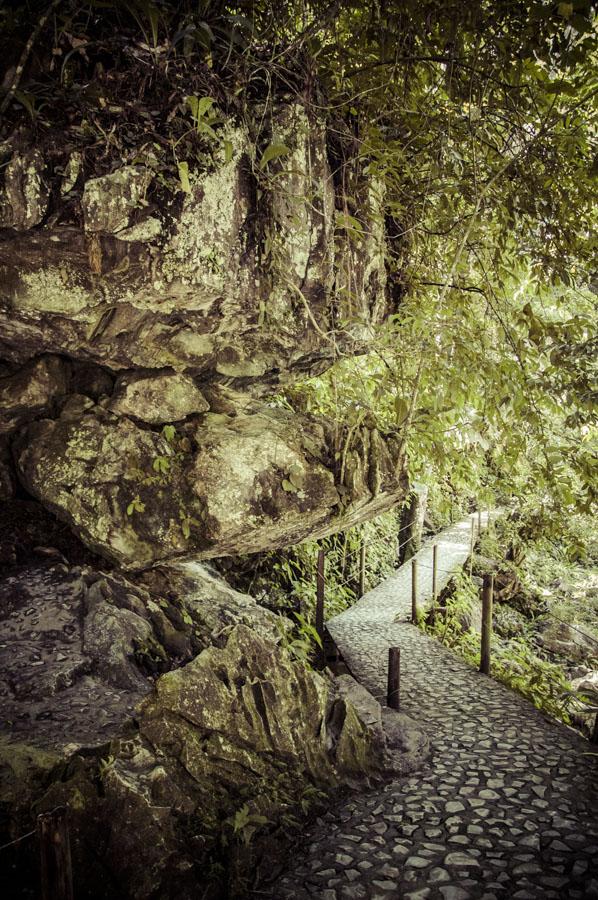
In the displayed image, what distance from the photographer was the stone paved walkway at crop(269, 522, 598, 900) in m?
3.54

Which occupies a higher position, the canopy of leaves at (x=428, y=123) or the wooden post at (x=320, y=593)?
the canopy of leaves at (x=428, y=123)

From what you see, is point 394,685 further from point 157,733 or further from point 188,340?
point 188,340

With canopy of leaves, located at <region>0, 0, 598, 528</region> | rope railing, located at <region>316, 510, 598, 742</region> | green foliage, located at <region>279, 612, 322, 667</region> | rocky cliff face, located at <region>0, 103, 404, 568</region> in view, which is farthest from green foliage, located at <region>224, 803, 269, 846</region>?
canopy of leaves, located at <region>0, 0, 598, 528</region>

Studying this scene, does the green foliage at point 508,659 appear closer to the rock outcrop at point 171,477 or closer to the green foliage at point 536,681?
the green foliage at point 536,681

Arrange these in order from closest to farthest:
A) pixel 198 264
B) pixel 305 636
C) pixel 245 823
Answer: pixel 245 823 → pixel 198 264 → pixel 305 636

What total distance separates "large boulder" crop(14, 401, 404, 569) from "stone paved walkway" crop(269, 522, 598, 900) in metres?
2.92

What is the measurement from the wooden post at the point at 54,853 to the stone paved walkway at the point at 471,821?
196 centimetres

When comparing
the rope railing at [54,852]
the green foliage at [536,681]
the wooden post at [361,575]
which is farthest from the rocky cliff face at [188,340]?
the wooden post at [361,575]

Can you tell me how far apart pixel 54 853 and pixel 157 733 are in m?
1.62

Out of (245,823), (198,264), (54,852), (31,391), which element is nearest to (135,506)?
(31,391)

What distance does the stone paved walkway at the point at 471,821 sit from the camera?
11.6 feet

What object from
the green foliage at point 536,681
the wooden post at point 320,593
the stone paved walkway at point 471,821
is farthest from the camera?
the wooden post at point 320,593

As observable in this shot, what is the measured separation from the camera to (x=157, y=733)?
148 inches

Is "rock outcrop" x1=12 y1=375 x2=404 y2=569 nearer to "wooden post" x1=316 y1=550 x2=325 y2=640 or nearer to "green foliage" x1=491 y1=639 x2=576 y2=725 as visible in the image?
"wooden post" x1=316 y1=550 x2=325 y2=640
